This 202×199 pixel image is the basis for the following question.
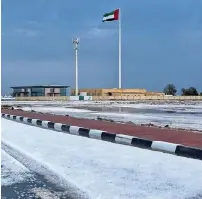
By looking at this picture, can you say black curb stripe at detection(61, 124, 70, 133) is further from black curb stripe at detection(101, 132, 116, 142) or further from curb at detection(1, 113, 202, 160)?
black curb stripe at detection(101, 132, 116, 142)

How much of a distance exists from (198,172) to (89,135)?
5372 millimetres

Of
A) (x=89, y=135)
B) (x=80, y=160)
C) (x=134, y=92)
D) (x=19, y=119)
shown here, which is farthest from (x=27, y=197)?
(x=134, y=92)

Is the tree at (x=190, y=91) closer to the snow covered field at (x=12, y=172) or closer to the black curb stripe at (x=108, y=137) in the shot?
the black curb stripe at (x=108, y=137)

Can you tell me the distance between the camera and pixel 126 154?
6824mm

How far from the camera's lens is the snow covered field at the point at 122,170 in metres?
4.12

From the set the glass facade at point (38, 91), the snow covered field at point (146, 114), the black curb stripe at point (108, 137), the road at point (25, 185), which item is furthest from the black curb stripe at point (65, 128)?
the glass facade at point (38, 91)

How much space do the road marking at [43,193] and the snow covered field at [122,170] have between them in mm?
404

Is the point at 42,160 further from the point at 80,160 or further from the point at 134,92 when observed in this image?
the point at 134,92

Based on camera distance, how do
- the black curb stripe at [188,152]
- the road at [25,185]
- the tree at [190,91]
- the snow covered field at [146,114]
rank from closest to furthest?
the road at [25,185] → the black curb stripe at [188,152] → the snow covered field at [146,114] → the tree at [190,91]

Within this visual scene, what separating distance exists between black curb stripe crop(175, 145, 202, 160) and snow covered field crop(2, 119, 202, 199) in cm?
24

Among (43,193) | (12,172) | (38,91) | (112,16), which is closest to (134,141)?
(12,172)

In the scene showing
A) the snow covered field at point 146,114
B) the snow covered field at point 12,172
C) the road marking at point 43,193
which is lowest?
the snow covered field at point 146,114

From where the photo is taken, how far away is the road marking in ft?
12.8

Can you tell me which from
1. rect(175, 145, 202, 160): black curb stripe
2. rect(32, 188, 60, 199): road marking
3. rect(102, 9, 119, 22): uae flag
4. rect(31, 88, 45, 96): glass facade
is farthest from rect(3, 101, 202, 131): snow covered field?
rect(31, 88, 45, 96): glass facade
